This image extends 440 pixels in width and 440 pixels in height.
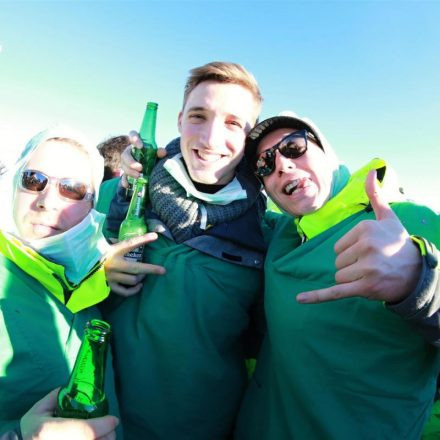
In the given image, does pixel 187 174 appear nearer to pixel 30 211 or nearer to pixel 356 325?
pixel 30 211

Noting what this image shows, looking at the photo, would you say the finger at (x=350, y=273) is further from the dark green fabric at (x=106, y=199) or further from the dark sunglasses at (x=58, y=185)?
the dark green fabric at (x=106, y=199)

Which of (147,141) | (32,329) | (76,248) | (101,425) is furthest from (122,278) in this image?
(147,141)

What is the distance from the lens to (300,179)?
1.85 meters

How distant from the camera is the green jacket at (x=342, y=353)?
1.49 m

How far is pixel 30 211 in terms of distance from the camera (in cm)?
161

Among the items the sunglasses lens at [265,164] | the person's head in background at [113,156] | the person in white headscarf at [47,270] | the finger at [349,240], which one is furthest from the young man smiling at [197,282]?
the person's head in background at [113,156]

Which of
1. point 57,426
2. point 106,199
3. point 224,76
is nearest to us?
point 57,426

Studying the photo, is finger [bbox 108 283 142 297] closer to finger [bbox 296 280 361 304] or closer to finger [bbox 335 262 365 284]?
finger [bbox 296 280 361 304]

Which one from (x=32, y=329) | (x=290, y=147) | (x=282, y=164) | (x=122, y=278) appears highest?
(x=290, y=147)

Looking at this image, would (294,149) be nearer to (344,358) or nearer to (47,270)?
(344,358)

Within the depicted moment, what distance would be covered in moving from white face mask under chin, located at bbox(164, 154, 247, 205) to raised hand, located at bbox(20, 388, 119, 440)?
117cm

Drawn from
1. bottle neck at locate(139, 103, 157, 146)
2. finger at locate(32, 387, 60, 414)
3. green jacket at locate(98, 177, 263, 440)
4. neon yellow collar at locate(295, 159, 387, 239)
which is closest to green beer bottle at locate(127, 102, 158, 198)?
bottle neck at locate(139, 103, 157, 146)

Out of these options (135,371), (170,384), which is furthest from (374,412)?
(135,371)

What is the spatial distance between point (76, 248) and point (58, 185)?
1.10ft
